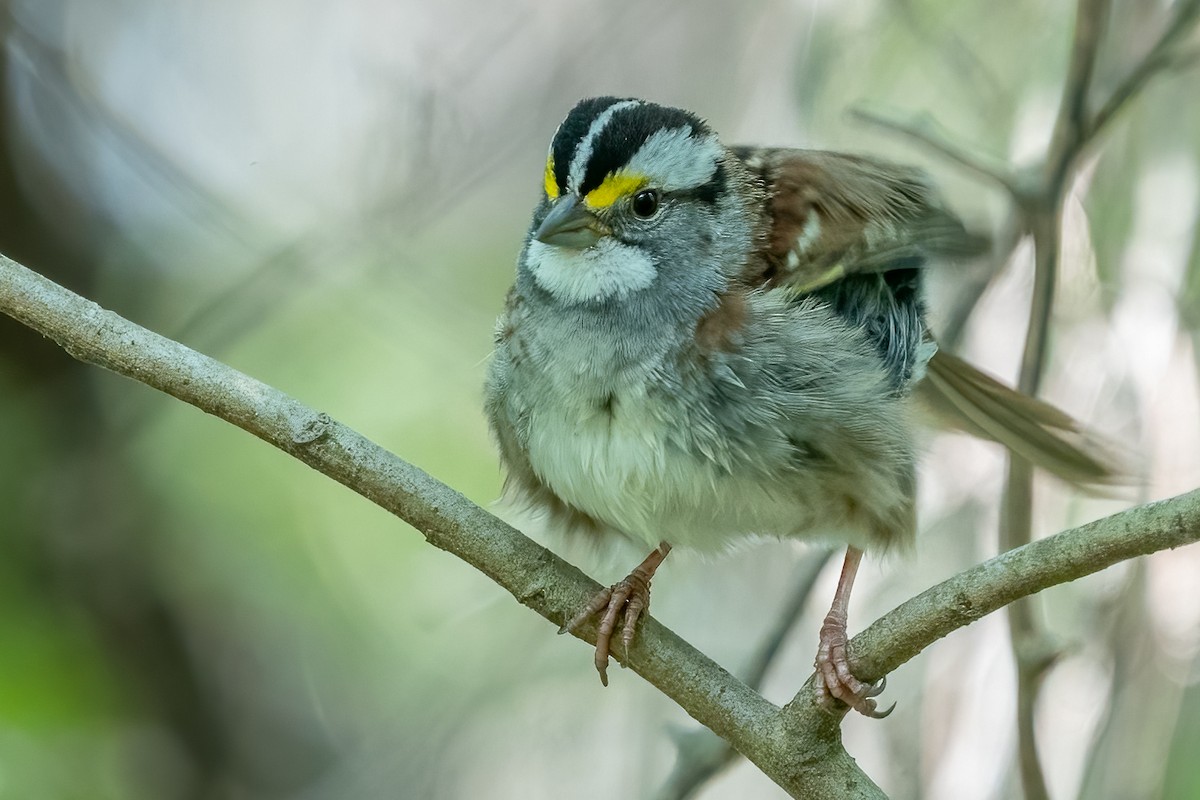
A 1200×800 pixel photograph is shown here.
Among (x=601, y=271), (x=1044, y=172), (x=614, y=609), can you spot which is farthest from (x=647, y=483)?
(x=1044, y=172)

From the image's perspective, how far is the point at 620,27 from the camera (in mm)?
5520

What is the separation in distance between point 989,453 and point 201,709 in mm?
2762

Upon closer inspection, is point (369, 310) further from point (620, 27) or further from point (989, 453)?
point (989, 453)

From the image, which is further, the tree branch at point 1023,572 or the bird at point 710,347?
the bird at point 710,347

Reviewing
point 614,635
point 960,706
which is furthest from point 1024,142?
point 614,635

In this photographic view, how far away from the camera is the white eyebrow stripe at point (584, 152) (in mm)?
2629

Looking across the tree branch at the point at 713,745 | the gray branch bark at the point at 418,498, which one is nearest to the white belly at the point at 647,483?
the gray branch bark at the point at 418,498

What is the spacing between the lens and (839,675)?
7.83 ft

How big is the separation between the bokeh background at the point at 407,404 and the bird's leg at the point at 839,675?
741mm

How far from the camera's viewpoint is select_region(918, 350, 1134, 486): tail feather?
316cm

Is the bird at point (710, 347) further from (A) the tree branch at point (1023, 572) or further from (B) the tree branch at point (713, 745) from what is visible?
(B) the tree branch at point (713, 745)

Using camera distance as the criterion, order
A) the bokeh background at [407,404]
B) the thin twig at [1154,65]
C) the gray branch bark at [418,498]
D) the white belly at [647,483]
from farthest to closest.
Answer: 1. the bokeh background at [407,404]
2. the thin twig at [1154,65]
3. the white belly at [647,483]
4. the gray branch bark at [418,498]

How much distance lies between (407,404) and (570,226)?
2.33m

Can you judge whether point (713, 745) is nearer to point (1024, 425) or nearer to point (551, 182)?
point (1024, 425)
